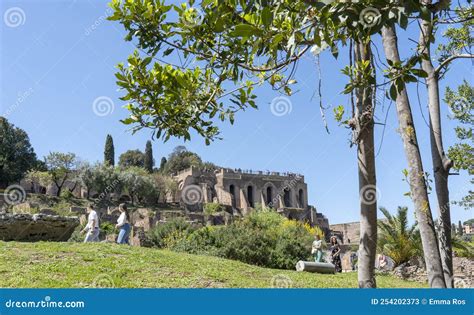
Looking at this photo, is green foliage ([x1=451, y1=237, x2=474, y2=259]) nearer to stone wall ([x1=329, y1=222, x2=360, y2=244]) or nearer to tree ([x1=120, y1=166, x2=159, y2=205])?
tree ([x1=120, y1=166, x2=159, y2=205])

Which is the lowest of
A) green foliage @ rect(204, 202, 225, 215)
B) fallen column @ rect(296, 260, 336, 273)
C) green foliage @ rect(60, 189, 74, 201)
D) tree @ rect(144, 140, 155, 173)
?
fallen column @ rect(296, 260, 336, 273)

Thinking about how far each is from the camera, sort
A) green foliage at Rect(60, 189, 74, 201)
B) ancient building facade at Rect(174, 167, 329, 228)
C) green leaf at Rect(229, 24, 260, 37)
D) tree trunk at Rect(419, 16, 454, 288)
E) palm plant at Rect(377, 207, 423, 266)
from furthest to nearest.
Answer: ancient building facade at Rect(174, 167, 329, 228) → green foliage at Rect(60, 189, 74, 201) → palm plant at Rect(377, 207, 423, 266) → tree trunk at Rect(419, 16, 454, 288) → green leaf at Rect(229, 24, 260, 37)

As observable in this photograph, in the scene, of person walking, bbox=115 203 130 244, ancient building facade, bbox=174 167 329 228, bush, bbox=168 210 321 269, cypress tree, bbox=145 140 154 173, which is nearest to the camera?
person walking, bbox=115 203 130 244

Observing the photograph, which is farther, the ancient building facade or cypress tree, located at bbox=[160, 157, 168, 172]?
cypress tree, located at bbox=[160, 157, 168, 172]

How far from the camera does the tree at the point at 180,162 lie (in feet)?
284

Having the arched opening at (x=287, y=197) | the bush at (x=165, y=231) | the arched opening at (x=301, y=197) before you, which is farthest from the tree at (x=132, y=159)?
the bush at (x=165, y=231)

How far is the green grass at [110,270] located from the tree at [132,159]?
74576mm

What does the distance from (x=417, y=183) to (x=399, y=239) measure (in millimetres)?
14673

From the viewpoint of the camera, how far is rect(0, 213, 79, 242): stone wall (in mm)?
13219

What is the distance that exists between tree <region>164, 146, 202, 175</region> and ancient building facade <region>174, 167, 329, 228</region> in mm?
11224

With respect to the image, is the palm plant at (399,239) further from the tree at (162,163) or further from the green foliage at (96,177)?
the tree at (162,163)

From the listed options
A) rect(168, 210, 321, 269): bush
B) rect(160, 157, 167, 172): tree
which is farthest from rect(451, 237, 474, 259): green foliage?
rect(160, 157, 167, 172): tree
